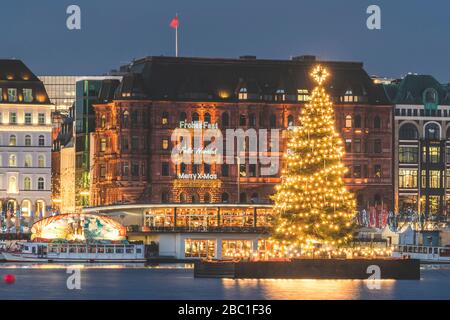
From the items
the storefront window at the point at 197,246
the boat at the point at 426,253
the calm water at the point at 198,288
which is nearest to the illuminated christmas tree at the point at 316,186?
the calm water at the point at 198,288

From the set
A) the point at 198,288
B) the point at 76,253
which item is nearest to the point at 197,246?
the point at 76,253

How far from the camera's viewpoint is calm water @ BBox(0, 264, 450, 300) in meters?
115

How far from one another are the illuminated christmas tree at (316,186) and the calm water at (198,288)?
12.5 ft

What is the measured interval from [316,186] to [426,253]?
175 ft

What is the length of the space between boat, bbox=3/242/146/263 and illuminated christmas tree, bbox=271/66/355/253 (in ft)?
154

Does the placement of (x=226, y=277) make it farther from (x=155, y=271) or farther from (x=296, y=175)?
(x=155, y=271)

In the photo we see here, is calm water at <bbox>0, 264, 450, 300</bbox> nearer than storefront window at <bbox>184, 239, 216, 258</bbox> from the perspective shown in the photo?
Yes

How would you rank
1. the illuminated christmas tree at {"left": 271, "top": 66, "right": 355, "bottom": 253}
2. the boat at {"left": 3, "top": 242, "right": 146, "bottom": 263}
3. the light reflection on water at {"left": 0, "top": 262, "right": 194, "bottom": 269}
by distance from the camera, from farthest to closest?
the boat at {"left": 3, "top": 242, "right": 146, "bottom": 263}, the light reflection on water at {"left": 0, "top": 262, "right": 194, "bottom": 269}, the illuminated christmas tree at {"left": 271, "top": 66, "right": 355, "bottom": 253}

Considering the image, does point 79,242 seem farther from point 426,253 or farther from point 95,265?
point 426,253

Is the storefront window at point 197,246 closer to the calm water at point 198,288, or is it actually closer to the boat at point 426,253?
the boat at point 426,253

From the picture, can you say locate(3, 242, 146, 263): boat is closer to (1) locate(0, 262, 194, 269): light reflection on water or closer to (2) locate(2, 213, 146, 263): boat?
(2) locate(2, 213, 146, 263): boat

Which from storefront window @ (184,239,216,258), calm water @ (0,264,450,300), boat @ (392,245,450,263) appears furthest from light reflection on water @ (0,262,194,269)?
boat @ (392,245,450,263)

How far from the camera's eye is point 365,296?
11538 centimetres
